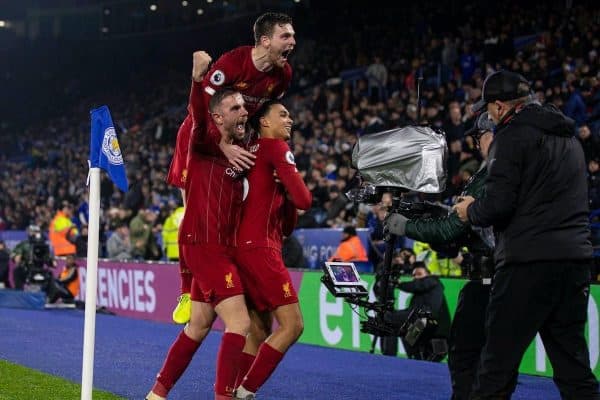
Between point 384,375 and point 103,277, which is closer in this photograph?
point 384,375

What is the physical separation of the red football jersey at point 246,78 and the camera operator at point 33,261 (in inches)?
539

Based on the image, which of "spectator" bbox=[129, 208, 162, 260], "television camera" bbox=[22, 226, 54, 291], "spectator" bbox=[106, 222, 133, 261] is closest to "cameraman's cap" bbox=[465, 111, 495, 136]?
"spectator" bbox=[129, 208, 162, 260]

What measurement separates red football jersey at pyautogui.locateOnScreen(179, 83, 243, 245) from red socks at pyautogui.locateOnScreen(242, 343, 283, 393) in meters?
0.69

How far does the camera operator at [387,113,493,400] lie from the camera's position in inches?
219

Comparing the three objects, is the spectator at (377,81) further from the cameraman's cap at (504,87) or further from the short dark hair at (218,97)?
the cameraman's cap at (504,87)

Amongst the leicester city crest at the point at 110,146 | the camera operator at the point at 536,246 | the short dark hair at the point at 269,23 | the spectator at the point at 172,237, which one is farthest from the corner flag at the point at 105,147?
the spectator at the point at 172,237

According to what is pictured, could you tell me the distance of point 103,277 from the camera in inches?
707

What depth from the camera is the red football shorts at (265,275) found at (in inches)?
232

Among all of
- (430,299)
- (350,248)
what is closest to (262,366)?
(430,299)

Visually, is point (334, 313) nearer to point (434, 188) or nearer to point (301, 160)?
point (434, 188)

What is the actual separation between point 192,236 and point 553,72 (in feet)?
40.5

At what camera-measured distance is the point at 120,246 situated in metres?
18.9

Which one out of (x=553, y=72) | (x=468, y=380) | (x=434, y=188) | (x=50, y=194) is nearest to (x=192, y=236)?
(x=434, y=188)

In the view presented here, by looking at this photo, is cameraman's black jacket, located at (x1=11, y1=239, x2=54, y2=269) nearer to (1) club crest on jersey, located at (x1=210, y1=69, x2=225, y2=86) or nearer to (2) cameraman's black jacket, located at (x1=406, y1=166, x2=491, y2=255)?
(1) club crest on jersey, located at (x1=210, y1=69, x2=225, y2=86)
